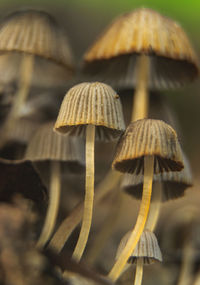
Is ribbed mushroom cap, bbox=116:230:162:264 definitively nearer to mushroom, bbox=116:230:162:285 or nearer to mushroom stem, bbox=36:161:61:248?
mushroom, bbox=116:230:162:285

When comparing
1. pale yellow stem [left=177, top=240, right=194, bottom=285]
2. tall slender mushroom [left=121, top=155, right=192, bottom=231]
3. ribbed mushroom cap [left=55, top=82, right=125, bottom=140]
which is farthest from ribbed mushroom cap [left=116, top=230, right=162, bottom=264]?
pale yellow stem [left=177, top=240, right=194, bottom=285]

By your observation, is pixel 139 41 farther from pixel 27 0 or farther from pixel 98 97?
pixel 27 0

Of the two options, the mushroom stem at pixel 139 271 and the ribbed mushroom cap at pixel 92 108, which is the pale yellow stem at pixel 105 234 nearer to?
the mushroom stem at pixel 139 271

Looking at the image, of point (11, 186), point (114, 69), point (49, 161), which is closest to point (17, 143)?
point (49, 161)

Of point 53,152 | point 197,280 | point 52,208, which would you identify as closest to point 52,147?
point 53,152

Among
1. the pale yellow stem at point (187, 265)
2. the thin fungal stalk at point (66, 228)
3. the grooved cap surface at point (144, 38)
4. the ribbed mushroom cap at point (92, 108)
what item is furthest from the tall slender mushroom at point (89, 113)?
the pale yellow stem at point (187, 265)

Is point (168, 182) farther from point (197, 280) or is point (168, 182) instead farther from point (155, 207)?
point (197, 280)
